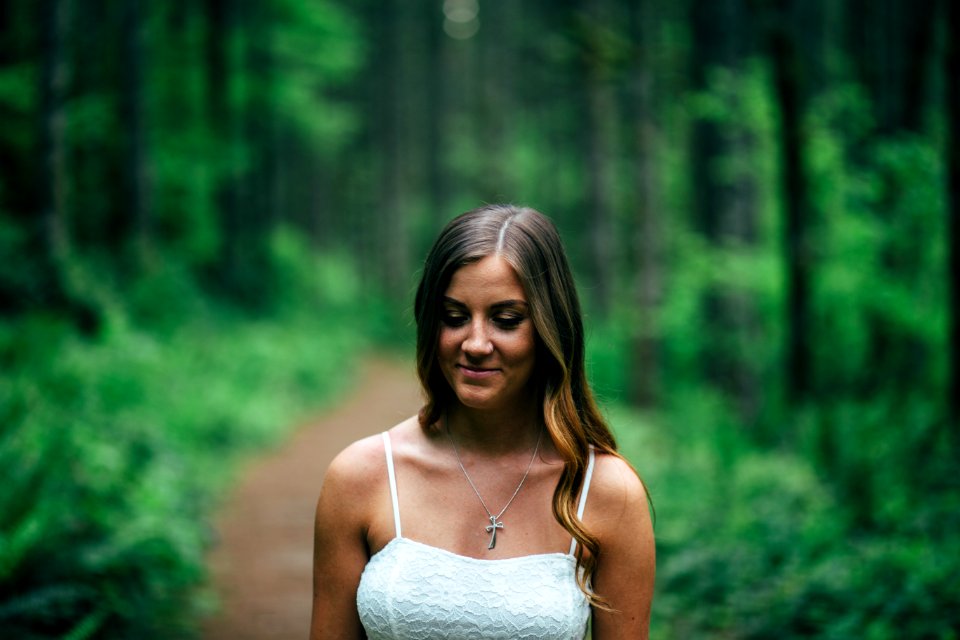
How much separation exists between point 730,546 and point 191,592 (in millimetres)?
4239

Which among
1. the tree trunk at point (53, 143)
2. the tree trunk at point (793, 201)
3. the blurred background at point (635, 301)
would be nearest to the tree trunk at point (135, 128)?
the blurred background at point (635, 301)

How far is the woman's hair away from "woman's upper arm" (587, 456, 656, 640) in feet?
0.14

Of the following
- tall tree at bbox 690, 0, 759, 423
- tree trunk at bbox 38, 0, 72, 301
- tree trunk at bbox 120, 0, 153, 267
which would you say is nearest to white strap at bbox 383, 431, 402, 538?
tall tree at bbox 690, 0, 759, 423

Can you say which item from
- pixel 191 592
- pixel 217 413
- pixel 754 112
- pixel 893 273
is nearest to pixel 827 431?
pixel 893 273

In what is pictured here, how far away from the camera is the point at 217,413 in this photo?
1066 centimetres

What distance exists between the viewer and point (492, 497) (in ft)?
7.84

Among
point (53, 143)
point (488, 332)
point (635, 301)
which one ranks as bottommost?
point (488, 332)

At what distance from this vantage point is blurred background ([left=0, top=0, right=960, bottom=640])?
5551 millimetres

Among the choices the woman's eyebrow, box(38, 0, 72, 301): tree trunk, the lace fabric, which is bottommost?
the lace fabric

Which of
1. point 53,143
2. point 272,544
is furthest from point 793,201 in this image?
point 53,143

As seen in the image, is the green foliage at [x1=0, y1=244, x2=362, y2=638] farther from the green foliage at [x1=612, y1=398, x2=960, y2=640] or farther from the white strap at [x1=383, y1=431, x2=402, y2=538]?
the green foliage at [x1=612, y1=398, x2=960, y2=640]

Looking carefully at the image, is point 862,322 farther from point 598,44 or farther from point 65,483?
point 65,483

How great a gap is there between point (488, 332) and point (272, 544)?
592 centimetres

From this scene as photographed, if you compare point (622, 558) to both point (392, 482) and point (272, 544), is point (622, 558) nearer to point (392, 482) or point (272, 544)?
point (392, 482)
